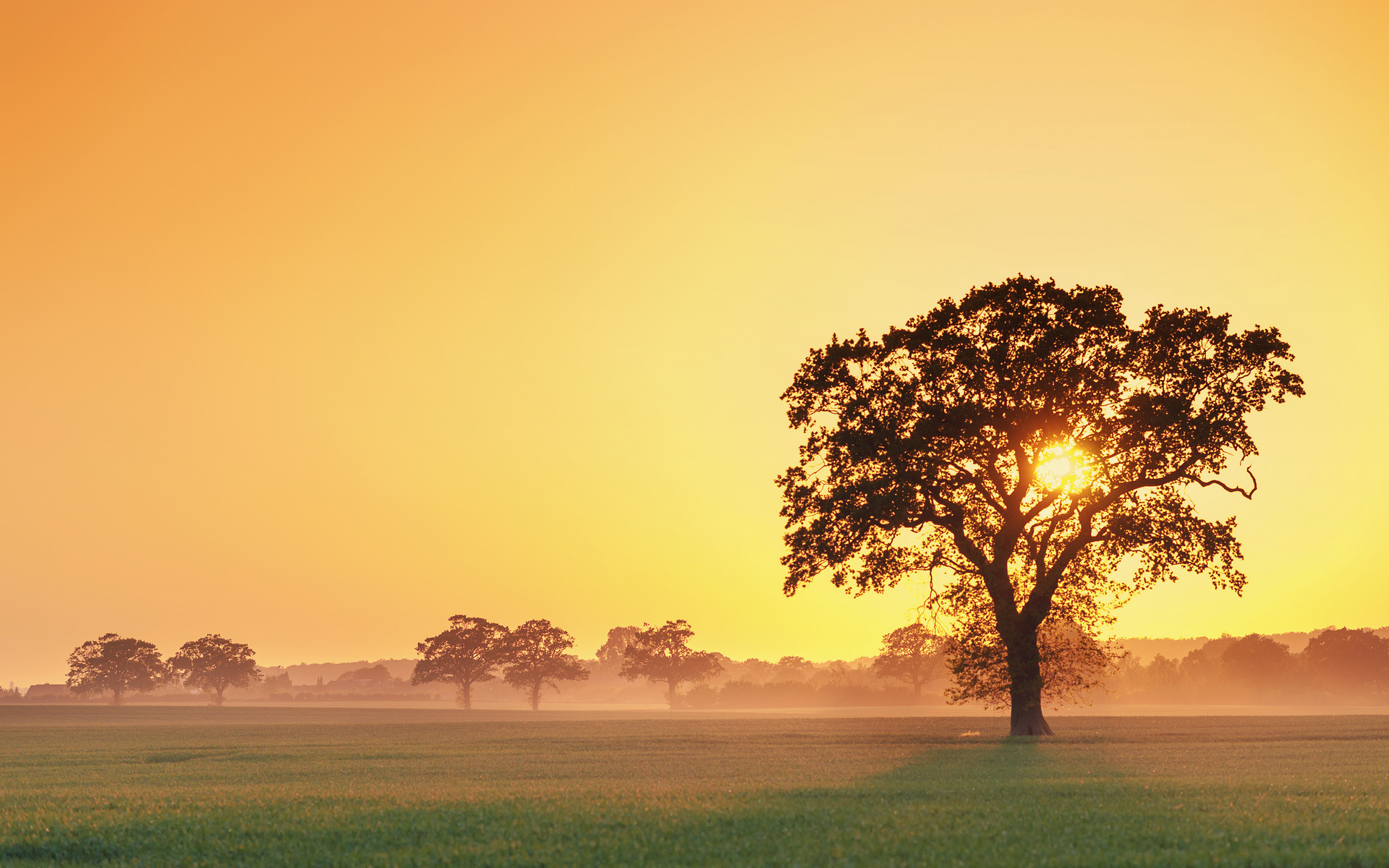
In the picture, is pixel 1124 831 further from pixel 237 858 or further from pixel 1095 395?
pixel 1095 395

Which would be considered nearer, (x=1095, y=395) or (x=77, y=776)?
(x=77, y=776)

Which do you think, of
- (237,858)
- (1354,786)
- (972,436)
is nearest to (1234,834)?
(1354,786)

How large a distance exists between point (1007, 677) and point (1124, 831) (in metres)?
28.8

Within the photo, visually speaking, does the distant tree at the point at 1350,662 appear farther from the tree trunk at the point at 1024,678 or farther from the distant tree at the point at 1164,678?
the tree trunk at the point at 1024,678

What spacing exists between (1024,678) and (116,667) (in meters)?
188

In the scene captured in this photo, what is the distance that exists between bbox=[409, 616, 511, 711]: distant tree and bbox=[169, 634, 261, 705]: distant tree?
51685 mm

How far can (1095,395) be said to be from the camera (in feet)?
135

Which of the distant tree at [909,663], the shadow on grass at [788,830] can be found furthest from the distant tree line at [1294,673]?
the shadow on grass at [788,830]

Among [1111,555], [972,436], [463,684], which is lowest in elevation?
[463,684]

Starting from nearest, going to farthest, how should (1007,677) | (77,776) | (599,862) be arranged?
1. (599,862)
2. (77,776)
3. (1007,677)

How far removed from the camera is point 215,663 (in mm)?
190125

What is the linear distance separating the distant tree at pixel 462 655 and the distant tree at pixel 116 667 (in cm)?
6309

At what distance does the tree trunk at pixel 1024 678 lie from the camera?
143 feet

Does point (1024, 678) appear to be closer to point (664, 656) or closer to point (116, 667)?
point (664, 656)
